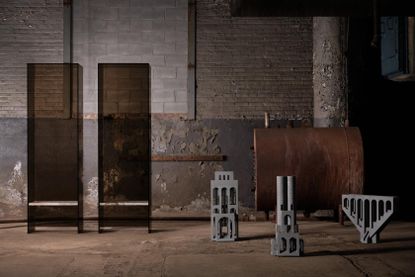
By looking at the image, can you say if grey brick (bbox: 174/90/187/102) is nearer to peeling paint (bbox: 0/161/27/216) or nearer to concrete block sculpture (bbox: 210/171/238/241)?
peeling paint (bbox: 0/161/27/216)

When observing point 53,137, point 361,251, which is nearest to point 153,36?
point 53,137

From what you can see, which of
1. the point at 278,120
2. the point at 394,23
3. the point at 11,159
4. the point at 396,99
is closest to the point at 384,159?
the point at 396,99

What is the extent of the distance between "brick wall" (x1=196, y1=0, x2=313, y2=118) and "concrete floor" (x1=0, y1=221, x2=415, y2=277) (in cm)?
260

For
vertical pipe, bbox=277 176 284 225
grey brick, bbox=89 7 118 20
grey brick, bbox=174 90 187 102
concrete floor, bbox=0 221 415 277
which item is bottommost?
concrete floor, bbox=0 221 415 277

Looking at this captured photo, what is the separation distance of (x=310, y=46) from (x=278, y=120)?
56.3 inches

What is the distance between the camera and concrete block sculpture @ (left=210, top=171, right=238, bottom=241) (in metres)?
6.73

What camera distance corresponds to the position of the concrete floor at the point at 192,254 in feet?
16.2

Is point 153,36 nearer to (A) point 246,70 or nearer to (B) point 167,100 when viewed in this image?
(B) point 167,100

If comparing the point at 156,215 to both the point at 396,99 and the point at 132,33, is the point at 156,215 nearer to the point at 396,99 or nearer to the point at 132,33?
the point at 132,33

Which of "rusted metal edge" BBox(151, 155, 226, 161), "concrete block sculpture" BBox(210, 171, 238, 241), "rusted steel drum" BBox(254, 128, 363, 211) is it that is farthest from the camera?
"rusted metal edge" BBox(151, 155, 226, 161)

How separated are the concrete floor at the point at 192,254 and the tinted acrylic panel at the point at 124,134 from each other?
1.95m

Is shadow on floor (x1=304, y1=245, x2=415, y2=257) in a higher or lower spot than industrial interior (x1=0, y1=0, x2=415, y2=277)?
lower

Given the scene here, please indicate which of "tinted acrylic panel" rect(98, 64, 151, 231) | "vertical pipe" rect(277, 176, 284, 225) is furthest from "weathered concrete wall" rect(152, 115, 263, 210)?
"vertical pipe" rect(277, 176, 284, 225)

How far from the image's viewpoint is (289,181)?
5.75m
